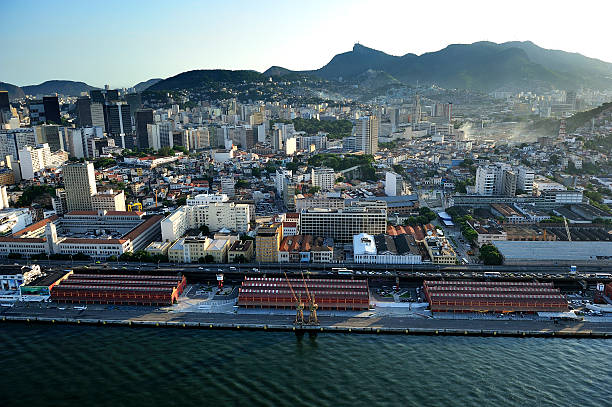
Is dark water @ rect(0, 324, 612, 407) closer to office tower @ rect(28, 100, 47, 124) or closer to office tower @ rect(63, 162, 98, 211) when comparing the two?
office tower @ rect(63, 162, 98, 211)

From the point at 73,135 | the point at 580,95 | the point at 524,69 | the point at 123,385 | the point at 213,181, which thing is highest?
the point at 524,69

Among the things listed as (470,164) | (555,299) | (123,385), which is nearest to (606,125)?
(470,164)

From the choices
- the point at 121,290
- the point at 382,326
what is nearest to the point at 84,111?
the point at 121,290

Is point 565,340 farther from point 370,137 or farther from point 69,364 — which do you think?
point 370,137

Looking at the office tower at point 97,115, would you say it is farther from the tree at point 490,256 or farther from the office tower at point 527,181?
the tree at point 490,256

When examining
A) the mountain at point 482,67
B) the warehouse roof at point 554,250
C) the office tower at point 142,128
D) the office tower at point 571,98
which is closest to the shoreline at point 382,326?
the warehouse roof at point 554,250

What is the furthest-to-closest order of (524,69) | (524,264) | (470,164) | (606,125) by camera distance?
(524,69), (606,125), (470,164), (524,264)
